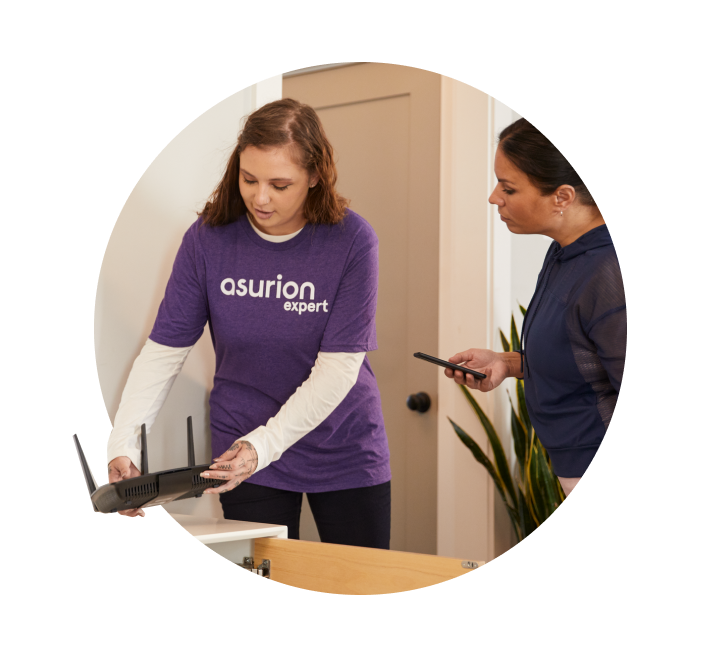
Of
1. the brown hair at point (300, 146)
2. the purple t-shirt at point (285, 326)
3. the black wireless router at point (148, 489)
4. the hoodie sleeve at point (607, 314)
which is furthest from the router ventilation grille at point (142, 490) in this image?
the hoodie sleeve at point (607, 314)

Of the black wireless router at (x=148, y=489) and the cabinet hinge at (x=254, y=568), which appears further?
the cabinet hinge at (x=254, y=568)

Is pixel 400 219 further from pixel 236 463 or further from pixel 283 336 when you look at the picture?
pixel 236 463

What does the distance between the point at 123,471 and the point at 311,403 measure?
0.30 m

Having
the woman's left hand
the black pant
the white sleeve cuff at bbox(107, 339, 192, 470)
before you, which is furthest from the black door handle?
the white sleeve cuff at bbox(107, 339, 192, 470)

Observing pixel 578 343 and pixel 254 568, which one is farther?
pixel 254 568

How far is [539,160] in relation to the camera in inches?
36.2

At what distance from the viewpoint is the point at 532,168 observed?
0.92 metres

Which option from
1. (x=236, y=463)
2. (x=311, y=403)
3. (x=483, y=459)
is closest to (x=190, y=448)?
(x=236, y=463)

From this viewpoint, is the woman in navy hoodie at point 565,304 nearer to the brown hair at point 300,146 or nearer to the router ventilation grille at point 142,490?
the brown hair at point 300,146

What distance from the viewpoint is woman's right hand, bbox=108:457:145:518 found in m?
0.98

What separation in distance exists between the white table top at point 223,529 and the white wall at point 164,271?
1 centimetres

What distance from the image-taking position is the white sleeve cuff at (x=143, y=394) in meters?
0.99

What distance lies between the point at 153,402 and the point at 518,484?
0.56 m

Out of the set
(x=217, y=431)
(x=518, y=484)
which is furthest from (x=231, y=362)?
(x=518, y=484)
